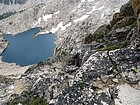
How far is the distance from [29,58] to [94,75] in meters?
112

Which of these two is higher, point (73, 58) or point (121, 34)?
point (121, 34)

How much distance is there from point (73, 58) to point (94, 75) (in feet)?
58.5

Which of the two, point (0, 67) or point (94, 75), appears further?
point (0, 67)

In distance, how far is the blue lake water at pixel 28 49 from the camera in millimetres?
142250

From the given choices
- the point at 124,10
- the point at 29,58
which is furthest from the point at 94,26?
the point at 124,10

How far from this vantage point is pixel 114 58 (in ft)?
116

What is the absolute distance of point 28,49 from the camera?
162 meters

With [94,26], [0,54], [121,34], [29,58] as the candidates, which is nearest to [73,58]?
[121,34]

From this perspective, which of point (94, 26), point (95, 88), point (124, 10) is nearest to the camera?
point (95, 88)

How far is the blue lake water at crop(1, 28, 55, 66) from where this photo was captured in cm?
14225

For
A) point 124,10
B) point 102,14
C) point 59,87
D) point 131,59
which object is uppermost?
point 102,14

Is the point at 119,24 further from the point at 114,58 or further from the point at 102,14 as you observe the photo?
the point at 102,14

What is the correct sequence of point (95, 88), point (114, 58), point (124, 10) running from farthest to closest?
point (124, 10), point (114, 58), point (95, 88)

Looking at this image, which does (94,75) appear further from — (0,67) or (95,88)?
(0,67)
